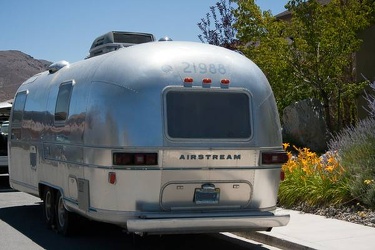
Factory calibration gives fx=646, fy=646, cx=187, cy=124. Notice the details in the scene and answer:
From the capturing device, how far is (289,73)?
1742cm

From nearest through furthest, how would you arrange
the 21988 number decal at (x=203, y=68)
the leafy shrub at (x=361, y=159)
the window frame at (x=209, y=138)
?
the window frame at (x=209, y=138)
the 21988 number decal at (x=203, y=68)
the leafy shrub at (x=361, y=159)

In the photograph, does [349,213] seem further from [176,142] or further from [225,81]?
[176,142]

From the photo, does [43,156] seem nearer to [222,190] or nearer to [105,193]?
[105,193]

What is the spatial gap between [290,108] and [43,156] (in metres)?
8.57

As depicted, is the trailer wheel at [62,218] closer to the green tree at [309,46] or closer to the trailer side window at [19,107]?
the trailer side window at [19,107]

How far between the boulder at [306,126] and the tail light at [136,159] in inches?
380

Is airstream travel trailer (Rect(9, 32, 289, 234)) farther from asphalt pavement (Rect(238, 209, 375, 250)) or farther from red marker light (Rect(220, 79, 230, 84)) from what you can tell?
asphalt pavement (Rect(238, 209, 375, 250))

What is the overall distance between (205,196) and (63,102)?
2.83 metres

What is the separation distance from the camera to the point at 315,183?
36.9ft

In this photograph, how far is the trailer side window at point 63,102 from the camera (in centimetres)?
932

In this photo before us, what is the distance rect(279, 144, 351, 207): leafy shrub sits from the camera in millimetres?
10791

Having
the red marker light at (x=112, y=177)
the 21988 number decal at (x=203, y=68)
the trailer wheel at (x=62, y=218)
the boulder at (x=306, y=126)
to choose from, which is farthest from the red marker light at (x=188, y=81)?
the boulder at (x=306, y=126)

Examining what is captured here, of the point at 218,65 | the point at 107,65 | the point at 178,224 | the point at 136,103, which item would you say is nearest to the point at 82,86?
the point at 107,65

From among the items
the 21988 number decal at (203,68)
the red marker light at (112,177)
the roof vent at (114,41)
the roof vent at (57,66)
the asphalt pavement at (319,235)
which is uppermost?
the roof vent at (114,41)
